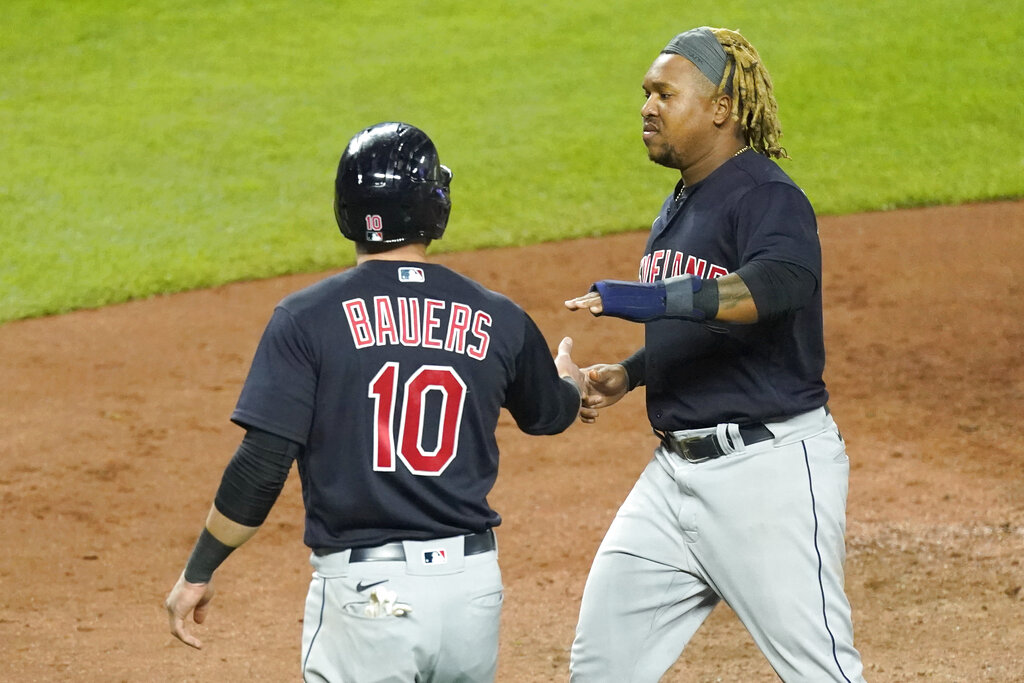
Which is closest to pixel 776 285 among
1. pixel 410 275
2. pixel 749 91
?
pixel 749 91

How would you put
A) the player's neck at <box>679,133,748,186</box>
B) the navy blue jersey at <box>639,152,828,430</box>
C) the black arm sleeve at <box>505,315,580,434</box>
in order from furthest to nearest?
the player's neck at <box>679,133,748,186</box> < the navy blue jersey at <box>639,152,828,430</box> < the black arm sleeve at <box>505,315,580,434</box>

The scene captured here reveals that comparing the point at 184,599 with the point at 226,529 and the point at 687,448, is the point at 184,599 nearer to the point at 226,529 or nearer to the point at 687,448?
the point at 226,529

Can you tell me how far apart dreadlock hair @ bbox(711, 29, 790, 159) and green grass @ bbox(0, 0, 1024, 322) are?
709cm

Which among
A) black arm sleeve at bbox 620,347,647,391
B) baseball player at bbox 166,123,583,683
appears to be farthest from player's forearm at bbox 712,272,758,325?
black arm sleeve at bbox 620,347,647,391

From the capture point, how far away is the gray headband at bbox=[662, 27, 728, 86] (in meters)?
3.29

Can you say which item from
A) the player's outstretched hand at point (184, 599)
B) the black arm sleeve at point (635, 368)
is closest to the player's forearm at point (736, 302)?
the black arm sleeve at point (635, 368)

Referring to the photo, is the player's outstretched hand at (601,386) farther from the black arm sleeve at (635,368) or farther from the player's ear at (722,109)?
the player's ear at (722,109)

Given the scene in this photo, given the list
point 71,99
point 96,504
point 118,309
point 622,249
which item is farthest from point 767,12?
point 96,504

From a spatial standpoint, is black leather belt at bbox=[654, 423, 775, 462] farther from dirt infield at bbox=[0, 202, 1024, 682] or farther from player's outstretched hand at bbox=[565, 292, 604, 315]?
dirt infield at bbox=[0, 202, 1024, 682]

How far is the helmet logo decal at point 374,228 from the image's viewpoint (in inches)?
102

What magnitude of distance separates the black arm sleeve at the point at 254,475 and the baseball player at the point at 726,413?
2.57 ft

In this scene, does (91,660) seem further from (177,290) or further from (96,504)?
(177,290)

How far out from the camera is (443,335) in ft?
8.36

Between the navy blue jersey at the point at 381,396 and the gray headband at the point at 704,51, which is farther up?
the gray headband at the point at 704,51
